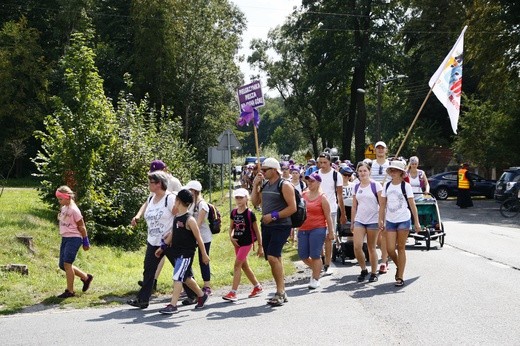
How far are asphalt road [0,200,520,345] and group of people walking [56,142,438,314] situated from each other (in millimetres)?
307

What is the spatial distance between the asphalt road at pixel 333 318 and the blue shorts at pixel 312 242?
1.81 feet

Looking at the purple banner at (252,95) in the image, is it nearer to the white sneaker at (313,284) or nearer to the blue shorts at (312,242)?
the blue shorts at (312,242)

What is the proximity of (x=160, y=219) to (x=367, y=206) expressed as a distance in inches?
134

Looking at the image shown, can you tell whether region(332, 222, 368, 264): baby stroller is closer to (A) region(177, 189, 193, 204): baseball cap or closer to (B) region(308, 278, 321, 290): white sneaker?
(B) region(308, 278, 321, 290): white sneaker

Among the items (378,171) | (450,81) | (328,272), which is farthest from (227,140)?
(328,272)

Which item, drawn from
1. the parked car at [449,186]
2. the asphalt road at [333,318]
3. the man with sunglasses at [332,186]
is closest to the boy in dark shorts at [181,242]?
the asphalt road at [333,318]

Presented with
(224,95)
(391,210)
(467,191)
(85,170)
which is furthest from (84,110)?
(224,95)

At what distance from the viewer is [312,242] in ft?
34.1

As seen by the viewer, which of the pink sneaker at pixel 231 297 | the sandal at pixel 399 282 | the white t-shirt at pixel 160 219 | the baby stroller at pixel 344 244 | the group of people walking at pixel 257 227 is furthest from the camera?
the baby stroller at pixel 344 244

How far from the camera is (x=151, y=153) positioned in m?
19.6

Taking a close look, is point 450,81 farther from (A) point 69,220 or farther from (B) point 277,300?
(A) point 69,220

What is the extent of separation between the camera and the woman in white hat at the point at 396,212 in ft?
35.3

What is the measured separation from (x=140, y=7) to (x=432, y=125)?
21936mm

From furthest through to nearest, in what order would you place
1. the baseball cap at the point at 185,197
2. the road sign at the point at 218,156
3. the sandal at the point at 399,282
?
the road sign at the point at 218,156 < the sandal at the point at 399,282 < the baseball cap at the point at 185,197
